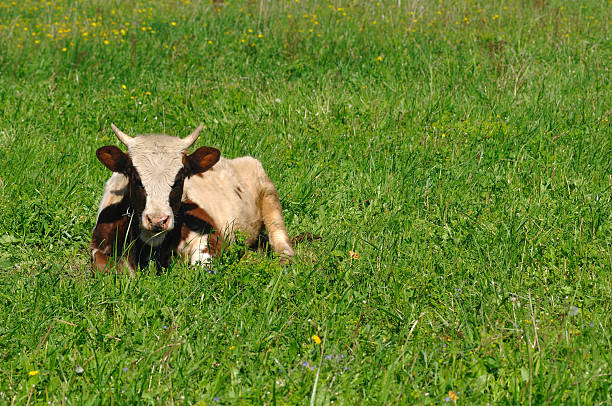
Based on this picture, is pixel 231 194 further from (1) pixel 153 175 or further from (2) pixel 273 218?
(1) pixel 153 175

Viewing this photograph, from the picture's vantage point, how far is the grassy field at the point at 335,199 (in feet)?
11.5

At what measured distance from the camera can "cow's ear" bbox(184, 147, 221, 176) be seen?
16.8 feet

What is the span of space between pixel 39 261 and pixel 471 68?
18.4ft

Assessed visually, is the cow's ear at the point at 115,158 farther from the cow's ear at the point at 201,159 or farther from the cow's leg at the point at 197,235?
the cow's leg at the point at 197,235

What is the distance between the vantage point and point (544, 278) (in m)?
4.57

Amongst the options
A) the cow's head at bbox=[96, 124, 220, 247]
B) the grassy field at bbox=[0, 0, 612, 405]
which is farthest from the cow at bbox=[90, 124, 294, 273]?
the grassy field at bbox=[0, 0, 612, 405]

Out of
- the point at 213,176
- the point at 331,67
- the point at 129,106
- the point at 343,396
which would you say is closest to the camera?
the point at 343,396

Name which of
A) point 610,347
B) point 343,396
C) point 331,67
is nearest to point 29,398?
point 343,396

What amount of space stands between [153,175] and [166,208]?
9.9 inches

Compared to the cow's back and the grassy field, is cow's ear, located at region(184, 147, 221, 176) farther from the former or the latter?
the grassy field

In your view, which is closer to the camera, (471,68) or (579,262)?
(579,262)

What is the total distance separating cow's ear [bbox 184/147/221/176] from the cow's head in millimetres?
26

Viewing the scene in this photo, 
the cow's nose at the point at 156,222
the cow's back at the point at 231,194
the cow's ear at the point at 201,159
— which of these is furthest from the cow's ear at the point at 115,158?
the cow's back at the point at 231,194

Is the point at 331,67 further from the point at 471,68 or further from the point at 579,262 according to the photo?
the point at 579,262
